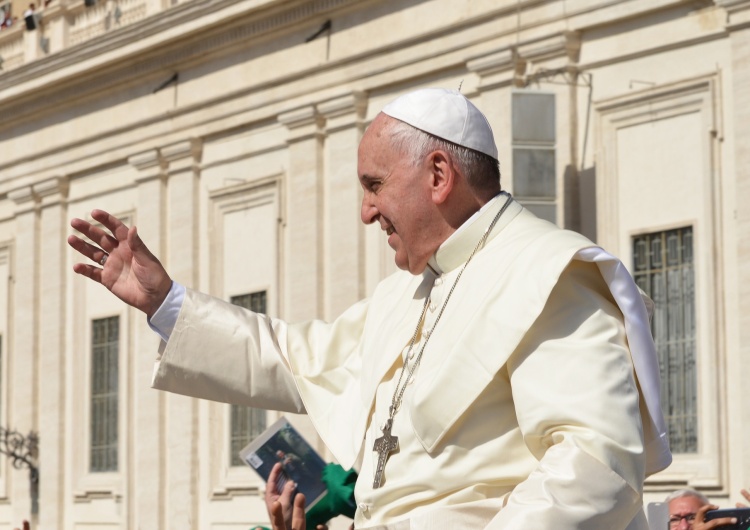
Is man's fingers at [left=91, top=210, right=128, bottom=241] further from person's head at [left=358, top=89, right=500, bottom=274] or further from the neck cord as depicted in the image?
the neck cord

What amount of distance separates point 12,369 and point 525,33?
→ 389 inches

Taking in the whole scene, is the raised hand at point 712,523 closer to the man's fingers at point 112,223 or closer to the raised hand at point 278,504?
the raised hand at point 278,504

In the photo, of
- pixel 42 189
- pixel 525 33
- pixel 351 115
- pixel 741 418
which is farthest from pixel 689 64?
pixel 42 189

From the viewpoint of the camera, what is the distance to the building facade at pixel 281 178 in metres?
13.8

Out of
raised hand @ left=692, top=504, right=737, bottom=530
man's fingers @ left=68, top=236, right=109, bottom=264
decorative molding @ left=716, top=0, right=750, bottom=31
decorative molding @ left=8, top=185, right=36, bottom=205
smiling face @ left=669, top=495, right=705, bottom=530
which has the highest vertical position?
decorative molding @ left=716, top=0, right=750, bottom=31

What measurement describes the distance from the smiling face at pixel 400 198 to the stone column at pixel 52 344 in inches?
724

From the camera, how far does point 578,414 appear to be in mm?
2926

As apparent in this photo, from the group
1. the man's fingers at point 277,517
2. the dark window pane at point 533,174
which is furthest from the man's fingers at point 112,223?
the dark window pane at point 533,174

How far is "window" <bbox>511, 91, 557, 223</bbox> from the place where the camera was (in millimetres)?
14781

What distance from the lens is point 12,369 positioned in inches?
883

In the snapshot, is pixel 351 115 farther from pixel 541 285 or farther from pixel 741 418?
pixel 541 285

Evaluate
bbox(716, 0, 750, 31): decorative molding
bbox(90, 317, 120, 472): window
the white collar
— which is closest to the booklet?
the white collar

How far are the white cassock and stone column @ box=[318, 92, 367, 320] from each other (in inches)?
532

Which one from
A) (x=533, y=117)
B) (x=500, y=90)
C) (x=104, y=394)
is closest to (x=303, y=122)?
(x=500, y=90)
